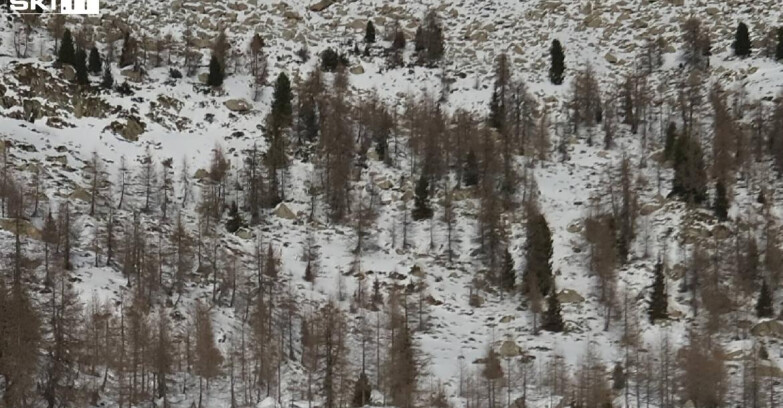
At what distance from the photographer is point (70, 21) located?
8656 cm

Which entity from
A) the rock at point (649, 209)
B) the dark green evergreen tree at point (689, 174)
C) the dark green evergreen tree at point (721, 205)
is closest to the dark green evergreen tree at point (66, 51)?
the rock at point (649, 209)

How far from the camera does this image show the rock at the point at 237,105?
79.4m

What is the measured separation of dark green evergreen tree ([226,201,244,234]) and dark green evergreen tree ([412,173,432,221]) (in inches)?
542

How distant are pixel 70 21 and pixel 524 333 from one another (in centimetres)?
5781

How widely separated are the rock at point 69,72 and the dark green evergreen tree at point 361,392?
138ft

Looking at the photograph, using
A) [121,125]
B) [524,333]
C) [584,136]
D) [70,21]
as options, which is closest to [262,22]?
[70,21]

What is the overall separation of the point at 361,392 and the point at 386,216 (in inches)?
845

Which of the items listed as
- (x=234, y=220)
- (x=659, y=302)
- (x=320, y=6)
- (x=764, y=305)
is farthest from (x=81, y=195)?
(x=320, y=6)

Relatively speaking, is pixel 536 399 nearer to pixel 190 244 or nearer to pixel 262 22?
pixel 190 244

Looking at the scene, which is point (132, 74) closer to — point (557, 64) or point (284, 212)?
point (284, 212)

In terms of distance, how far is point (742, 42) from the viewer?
267ft

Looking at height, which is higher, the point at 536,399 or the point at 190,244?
the point at 190,244

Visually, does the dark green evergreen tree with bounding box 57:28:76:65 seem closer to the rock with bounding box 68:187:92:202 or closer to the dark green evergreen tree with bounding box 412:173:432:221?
the rock with bounding box 68:187:92:202

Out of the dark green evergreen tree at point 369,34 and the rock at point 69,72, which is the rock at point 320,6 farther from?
the rock at point 69,72
